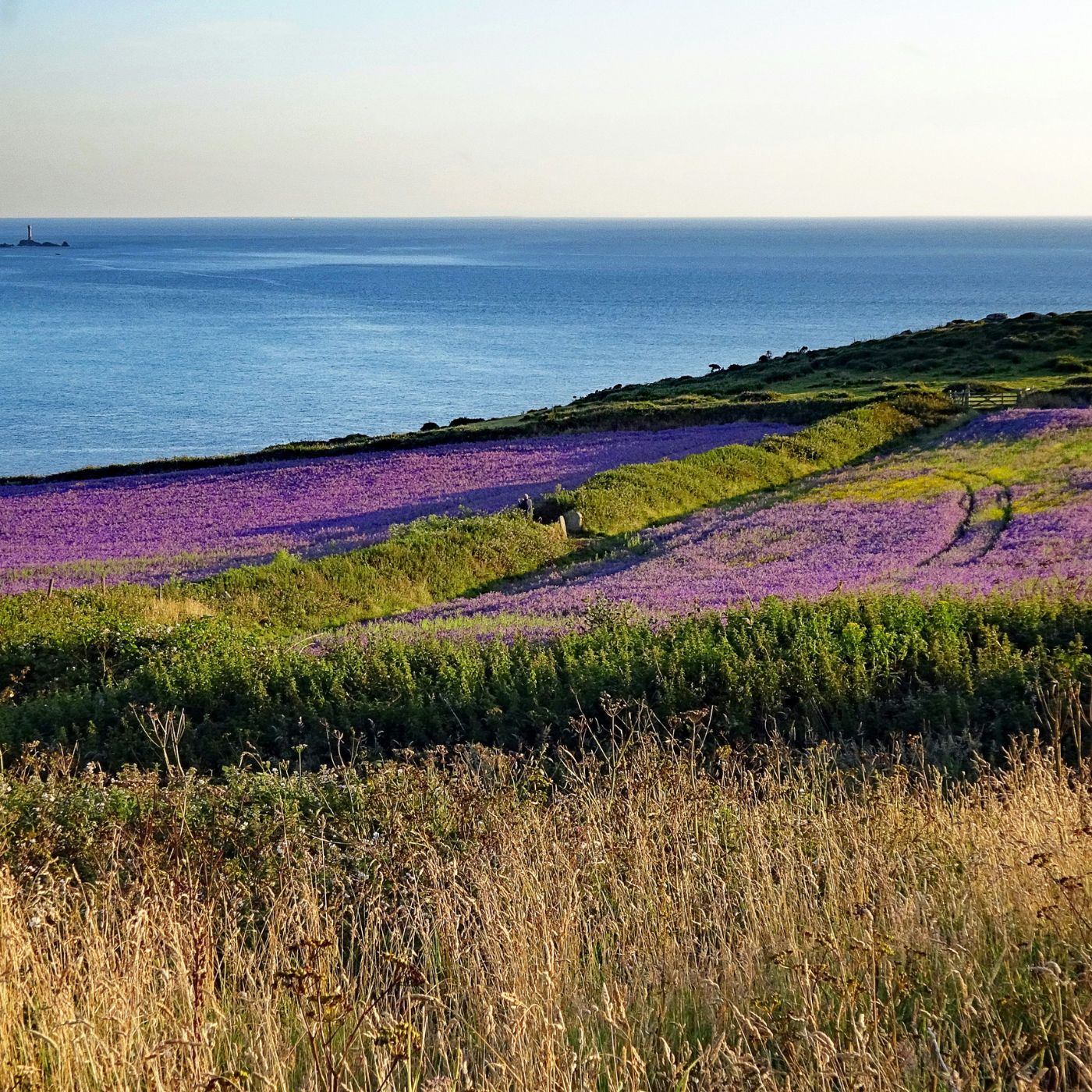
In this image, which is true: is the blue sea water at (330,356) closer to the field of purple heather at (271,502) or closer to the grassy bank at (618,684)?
the field of purple heather at (271,502)

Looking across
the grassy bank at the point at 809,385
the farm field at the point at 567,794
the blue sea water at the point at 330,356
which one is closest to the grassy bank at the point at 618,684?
the farm field at the point at 567,794

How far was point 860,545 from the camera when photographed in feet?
70.5

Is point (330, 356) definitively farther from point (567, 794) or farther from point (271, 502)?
point (567, 794)

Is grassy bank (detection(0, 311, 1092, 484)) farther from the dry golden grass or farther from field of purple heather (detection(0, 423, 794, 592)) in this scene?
the dry golden grass

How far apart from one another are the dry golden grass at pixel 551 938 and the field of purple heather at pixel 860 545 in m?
7.55

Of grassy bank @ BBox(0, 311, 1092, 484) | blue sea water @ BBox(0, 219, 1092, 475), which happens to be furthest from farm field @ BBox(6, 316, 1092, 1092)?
blue sea water @ BBox(0, 219, 1092, 475)

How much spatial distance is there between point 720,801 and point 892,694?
5.04m

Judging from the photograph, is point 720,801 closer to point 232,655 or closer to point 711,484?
point 232,655

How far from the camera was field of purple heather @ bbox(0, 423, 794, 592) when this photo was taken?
26.2m

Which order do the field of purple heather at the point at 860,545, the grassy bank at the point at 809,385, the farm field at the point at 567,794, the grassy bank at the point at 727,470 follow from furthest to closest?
1. the grassy bank at the point at 809,385
2. the grassy bank at the point at 727,470
3. the field of purple heather at the point at 860,545
4. the farm field at the point at 567,794

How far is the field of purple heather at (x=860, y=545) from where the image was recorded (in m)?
17.0

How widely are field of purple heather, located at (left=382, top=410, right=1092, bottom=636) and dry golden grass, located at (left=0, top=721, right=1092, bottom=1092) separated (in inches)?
297

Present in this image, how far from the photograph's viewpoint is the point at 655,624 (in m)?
14.7

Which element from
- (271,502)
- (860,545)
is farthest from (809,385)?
(860,545)
